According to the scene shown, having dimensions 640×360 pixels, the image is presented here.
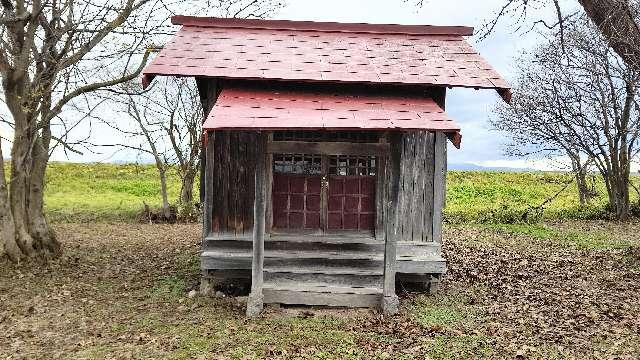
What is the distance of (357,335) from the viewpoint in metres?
7.77

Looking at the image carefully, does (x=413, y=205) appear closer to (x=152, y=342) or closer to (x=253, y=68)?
(x=253, y=68)

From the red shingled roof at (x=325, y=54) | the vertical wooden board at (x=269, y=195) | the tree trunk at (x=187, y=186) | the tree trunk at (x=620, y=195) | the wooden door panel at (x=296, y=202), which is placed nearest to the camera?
the red shingled roof at (x=325, y=54)

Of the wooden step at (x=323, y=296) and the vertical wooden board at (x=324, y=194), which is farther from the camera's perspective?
the vertical wooden board at (x=324, y=194)

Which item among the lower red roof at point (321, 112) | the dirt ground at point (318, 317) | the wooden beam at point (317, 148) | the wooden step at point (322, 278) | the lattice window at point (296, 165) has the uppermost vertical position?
the lower red roof at point (321, 112)

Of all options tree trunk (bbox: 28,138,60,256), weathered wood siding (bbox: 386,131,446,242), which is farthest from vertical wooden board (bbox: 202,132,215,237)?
tree trunk (bbox: 28,138,60,256)

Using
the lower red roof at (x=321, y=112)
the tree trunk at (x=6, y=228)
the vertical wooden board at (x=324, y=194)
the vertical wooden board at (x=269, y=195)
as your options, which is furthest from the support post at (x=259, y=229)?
the tree trunk at (x=6, y=228)

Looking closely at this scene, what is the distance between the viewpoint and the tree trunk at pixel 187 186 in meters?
21.4

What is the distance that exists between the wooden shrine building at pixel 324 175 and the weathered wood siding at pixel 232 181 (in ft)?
0.06

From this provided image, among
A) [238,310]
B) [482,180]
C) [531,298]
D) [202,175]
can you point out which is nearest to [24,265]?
[202,175]

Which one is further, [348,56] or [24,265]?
[24,265]

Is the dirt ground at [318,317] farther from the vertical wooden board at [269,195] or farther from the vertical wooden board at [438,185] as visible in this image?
the vertical wooden board at [269,195]

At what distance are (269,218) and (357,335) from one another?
281 centimetres

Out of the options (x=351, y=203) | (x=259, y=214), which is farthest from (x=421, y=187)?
(x=259, y=214)

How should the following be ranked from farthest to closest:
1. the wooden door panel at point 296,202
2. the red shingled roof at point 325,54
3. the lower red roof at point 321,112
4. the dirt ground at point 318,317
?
the wooden door panel at point 296,202
the red shingled roof at point 325,54
the lower red roof at point 321,112
the dirt ground at point 318,317
